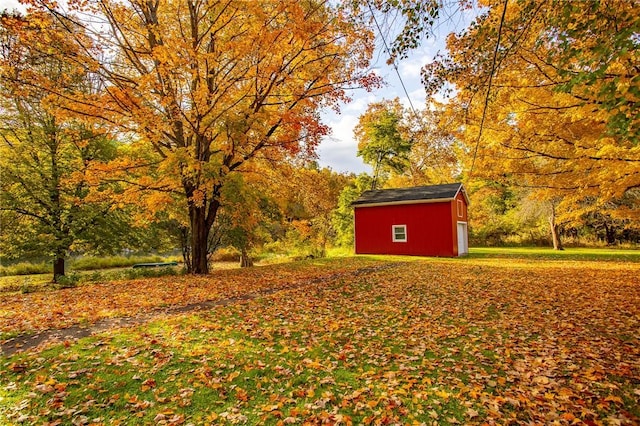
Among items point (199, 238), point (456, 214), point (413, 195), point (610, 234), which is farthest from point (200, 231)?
point (610, 234)

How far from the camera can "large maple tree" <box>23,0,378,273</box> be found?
9.78 metres

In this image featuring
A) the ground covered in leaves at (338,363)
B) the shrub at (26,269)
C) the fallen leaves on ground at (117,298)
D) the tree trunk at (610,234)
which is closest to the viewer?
the ground covered in leaves at (338,363)

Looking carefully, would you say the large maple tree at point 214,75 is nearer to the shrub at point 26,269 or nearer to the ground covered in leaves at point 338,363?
the ground covered in leaves at point 338,363

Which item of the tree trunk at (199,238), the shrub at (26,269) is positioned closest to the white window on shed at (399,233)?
the tree trunk at (199,238)

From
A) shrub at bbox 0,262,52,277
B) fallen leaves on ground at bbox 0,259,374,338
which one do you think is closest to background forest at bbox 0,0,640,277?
fallen leaves on ground at bbox 0,259,374,338

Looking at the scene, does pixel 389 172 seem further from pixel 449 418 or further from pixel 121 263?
pixel 449 418

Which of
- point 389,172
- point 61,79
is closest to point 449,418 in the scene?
point 61,79

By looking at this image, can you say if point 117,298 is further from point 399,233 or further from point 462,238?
point 462,238

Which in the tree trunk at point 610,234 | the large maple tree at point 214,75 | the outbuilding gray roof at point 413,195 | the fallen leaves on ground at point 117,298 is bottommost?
the fallen leaves on ground at point 117,298

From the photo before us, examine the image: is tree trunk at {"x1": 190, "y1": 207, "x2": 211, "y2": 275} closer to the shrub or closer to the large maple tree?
the large maple tree

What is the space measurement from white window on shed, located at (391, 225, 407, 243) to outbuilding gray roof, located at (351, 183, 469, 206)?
65.2 inches

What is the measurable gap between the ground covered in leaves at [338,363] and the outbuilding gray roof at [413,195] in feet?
39.7

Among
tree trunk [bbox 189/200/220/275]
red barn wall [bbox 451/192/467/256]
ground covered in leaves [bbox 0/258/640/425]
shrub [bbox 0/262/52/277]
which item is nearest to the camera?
ground covered in leaves [bbox 0/258/640/425]

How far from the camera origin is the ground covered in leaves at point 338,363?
3.35m
